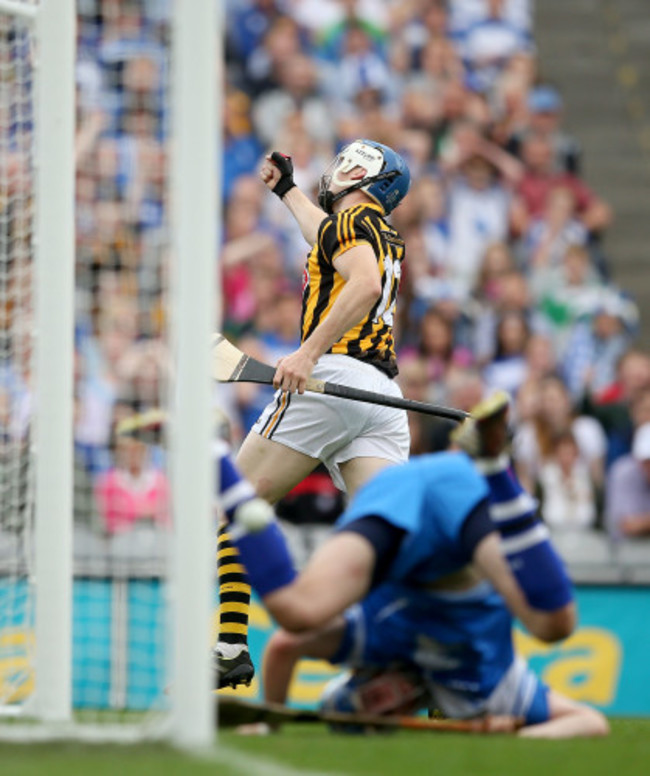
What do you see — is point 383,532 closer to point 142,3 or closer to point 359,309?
point 359,309

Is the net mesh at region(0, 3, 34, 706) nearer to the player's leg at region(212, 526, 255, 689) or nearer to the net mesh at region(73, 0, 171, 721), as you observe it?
the net mesh at region(73, 0, 171, 721)

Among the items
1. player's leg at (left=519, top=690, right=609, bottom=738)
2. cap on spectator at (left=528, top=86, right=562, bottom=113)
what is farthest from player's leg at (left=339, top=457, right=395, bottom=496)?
cap on spectator at (left=528, top=86, right=562, bottom=113)

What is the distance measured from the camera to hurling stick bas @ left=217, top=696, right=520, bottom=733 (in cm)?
518

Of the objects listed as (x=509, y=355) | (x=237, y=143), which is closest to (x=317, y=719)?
(x=509, y=355)

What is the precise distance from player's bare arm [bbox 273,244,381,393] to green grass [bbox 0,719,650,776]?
1611 millimetres

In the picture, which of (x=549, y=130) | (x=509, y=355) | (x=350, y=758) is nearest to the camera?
(x=350, y=758)

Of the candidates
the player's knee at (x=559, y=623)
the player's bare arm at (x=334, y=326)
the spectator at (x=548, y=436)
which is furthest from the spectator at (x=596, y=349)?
the player's knee at (x=559, y=623)

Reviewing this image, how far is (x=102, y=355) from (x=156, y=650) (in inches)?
56.4

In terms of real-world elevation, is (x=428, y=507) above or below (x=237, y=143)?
below

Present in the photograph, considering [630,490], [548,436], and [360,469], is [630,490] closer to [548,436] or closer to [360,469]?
[548,436]

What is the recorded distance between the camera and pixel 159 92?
23.3 feet

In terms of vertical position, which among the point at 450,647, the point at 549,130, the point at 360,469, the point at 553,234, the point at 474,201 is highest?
the point at 549,130

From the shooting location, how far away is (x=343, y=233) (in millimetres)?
6578

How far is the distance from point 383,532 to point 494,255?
25.1ft
